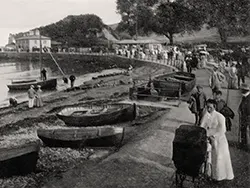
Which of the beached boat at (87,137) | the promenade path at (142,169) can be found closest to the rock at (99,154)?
the beached boat at (87,137)

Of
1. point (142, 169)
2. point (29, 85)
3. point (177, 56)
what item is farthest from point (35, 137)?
point (177, 56)

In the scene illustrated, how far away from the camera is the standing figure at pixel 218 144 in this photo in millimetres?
6598

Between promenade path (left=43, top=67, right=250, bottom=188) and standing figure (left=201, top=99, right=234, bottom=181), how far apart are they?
0.26 m

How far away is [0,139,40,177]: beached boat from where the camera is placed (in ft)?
28.5

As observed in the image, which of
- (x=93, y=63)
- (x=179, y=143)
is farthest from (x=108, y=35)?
(x=179, y=143)

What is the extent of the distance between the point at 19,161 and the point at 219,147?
5325mm

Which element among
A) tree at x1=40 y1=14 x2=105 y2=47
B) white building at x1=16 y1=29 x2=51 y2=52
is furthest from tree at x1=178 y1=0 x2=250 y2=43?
white building at x1=16 y1=29 x2=51 y2=52

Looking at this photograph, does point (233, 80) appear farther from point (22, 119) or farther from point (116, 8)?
point (116, 8)

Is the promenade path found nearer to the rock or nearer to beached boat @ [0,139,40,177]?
the rock

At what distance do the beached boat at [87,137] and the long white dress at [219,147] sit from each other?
428 cm

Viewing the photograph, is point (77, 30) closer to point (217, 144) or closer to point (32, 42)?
point (32, 42)

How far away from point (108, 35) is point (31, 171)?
75824mm

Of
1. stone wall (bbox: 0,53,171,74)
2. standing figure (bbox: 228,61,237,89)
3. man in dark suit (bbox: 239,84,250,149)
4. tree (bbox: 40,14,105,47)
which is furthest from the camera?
tree (bbox: 40,14,105,47)

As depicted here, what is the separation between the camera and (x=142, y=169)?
802 centimetres
